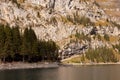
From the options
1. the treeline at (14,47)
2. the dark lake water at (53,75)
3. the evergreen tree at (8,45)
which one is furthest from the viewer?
the treeline at (14,47)

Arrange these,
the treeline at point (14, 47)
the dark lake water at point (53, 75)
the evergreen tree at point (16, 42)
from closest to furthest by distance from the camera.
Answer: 1. the dark lake water at point (53, 75)
2. the treeline at point (14, 47)
3. the evergreen tree at point (16, 42)

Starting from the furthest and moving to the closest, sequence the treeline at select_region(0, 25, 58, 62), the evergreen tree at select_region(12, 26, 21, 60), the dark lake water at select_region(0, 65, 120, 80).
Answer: the evergreen tree at select_region(12, 26, 21, 60)
the treeline at select_region(0, 25, 58, 62)
the dark lake water at select_region(0, 65, 120, 80)

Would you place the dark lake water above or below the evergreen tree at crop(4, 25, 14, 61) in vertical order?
below

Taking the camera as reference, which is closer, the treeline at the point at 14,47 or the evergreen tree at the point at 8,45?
the evergreen tree at the point at 8,45

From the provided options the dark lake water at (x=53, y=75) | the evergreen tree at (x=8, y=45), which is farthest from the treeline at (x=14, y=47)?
the dark lake water at (x=53, y=75)

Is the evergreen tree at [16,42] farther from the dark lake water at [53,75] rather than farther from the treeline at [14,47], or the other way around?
the dark lake water at [53,75]

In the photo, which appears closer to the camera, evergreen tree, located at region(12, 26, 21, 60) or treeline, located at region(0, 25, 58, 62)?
treeline, located at region(0, 25, 58, 62)

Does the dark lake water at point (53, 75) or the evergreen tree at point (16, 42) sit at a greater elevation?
the evergreen tree at point (16, 42)

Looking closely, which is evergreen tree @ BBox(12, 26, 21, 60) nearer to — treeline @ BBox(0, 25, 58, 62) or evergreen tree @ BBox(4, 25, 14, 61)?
treeline @ BBox(0, 25, 58, 62)

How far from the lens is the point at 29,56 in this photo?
19362 centimetres

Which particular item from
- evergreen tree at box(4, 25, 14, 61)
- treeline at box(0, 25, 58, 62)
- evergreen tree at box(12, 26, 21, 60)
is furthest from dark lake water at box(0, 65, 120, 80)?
evergreen tree at box(12, 26, 21, 60)

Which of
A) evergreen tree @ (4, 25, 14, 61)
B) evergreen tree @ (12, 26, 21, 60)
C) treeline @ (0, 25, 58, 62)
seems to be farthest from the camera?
evergreen tree @ (12, 26, 21, 60)

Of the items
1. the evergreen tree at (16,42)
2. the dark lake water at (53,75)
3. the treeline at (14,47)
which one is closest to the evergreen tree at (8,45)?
the treeline at (14,47)

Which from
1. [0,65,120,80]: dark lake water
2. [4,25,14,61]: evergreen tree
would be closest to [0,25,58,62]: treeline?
[4,25,14,61]: evergreen tree
